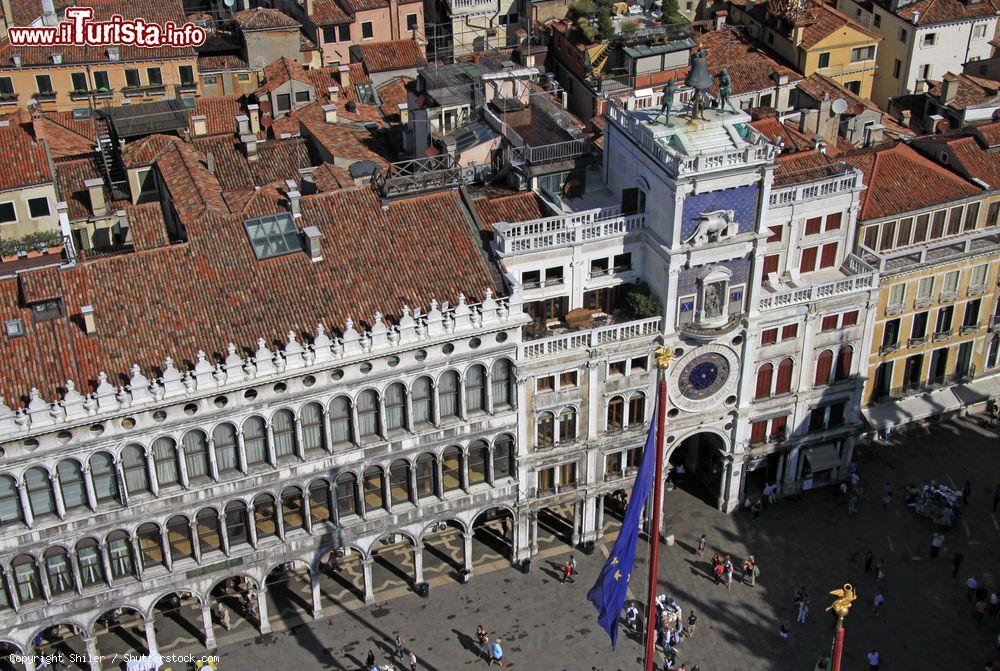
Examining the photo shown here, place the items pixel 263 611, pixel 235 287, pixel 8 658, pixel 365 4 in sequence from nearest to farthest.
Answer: pixel 8 658, pixel 235 287, pixel 263 611, pixel 365 4

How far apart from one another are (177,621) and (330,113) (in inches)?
1443

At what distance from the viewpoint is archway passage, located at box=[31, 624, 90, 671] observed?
63.7 m

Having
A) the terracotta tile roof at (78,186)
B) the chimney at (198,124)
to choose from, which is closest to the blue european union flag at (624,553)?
the terracotta tile roof at (78,186)

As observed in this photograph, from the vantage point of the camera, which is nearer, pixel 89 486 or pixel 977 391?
pixel 89 486

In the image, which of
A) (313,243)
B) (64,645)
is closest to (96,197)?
(313,243)

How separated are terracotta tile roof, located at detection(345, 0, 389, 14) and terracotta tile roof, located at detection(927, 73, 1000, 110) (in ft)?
156

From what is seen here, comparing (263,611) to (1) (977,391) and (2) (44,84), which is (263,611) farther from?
(2) (44,84)

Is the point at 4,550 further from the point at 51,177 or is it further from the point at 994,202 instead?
the point at 994,202

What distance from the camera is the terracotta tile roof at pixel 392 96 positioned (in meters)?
92.7

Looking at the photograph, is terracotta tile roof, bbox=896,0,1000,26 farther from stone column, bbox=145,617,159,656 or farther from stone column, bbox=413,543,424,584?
stone column, bbox=145,617,159,656

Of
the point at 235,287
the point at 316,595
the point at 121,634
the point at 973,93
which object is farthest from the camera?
the point at 973,93

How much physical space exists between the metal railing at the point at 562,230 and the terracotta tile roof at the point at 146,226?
20188mm

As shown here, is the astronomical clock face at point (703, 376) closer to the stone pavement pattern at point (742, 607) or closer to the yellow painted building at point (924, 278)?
the stone pavement pattern at point (742, 607)

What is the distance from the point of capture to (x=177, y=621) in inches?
2625
